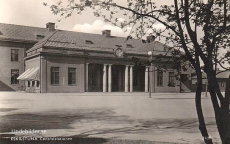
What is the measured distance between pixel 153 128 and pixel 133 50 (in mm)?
28470

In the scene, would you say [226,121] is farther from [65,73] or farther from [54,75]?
[65,73]

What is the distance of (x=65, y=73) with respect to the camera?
98.0 feet

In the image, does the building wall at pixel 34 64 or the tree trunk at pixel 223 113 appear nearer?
the tree trunk at pixel 223 113

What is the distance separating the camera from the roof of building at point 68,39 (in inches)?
1201

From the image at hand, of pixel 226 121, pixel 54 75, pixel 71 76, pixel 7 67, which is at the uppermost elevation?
pixel 7 67

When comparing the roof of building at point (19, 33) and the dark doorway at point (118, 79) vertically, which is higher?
the roof of building at point (19, 33)

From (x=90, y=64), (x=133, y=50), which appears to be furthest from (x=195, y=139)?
(x=133, y=50)

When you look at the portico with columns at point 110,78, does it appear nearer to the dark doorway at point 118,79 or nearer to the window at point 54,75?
the dark doorway at point 118,79

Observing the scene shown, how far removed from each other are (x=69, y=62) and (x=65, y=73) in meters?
1.33

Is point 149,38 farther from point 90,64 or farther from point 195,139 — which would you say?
point 90,64

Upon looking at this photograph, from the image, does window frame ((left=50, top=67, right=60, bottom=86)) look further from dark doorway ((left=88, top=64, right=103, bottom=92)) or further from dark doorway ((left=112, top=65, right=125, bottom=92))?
dark doorway ((left=112, top=65, right=125, bottom=92))

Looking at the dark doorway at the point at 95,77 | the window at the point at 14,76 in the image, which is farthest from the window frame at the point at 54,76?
the window at the point at 14,76

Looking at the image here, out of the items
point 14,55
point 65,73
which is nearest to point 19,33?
point 14,55

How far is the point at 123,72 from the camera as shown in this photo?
36969 millimetres
